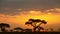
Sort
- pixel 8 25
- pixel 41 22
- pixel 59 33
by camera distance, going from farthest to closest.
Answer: pixel 41 22, pixel 8 25, pixel 59 33

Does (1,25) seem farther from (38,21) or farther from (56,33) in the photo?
(56,33)

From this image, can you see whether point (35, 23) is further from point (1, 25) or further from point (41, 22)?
point (1, 25)

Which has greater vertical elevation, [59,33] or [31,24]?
[31,24]

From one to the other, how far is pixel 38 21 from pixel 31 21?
125 cm

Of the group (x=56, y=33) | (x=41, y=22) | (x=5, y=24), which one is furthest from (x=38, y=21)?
(x=56, y=33)

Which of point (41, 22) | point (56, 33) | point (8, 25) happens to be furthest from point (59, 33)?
point (41, 22)

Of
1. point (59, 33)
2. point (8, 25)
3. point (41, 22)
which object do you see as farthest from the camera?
point (41, 22)

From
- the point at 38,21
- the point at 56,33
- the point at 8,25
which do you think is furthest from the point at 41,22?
the point at 56,33

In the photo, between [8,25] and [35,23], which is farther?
[35,23]

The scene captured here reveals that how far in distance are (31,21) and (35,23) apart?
0.67 m

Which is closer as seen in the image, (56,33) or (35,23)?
(56,33)

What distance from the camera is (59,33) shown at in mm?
12680

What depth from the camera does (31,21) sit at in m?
26.5

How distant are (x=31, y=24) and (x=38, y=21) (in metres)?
1.18
